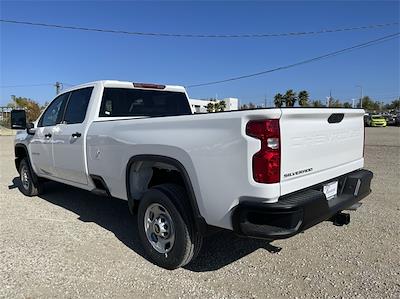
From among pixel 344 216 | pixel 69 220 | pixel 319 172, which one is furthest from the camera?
pixel 69 220

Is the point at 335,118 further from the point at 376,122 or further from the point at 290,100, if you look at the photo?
the point at 376,122

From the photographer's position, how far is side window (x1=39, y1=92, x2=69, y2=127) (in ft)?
19.2

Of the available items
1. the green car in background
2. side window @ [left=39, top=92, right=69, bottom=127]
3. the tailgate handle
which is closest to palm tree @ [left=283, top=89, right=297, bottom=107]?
the tailgate handle

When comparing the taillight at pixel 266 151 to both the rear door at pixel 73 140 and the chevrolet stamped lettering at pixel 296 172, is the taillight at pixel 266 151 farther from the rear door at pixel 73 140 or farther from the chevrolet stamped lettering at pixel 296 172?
the rear door at pixel 73 140

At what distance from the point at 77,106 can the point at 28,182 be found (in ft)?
8.41

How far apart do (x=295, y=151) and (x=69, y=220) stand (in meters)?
3.80

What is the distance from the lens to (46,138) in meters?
5.96

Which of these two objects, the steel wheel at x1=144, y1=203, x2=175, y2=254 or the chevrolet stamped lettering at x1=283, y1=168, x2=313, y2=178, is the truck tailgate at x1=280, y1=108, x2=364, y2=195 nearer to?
the chevrolet stamped lettering at x1=283, y1=168, x2=313, y2=178

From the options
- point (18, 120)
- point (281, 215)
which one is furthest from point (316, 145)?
point (18, 120)

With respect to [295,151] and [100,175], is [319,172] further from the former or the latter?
[100,175]

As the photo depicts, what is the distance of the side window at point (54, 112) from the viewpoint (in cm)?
586

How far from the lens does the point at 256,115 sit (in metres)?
2.85

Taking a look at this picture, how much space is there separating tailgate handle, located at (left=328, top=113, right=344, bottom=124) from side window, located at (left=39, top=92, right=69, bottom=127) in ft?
13.2

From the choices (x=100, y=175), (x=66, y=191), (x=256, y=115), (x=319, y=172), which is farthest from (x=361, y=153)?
(x=66, y=191)
